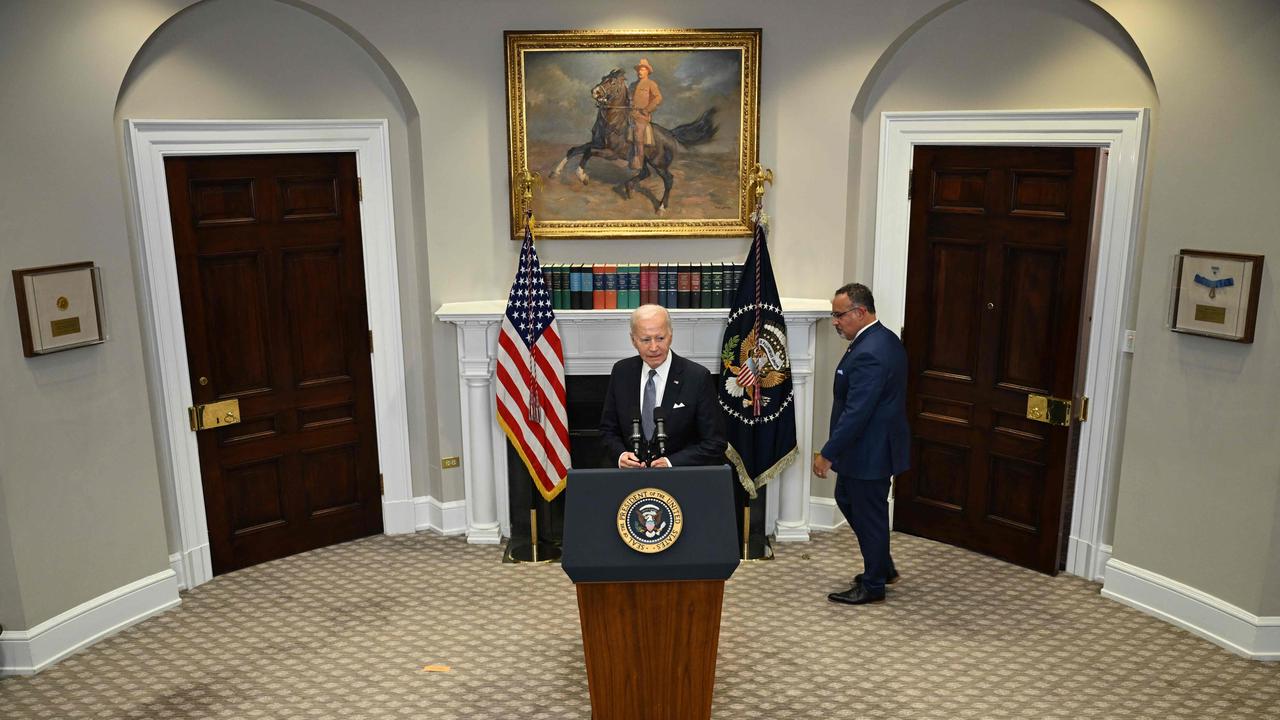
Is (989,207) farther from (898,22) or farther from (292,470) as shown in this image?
(292,470)

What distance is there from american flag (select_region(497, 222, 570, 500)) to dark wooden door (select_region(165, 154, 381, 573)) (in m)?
1.08

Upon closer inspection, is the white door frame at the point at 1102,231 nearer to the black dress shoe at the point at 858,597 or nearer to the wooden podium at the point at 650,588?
the black dress shoe at the point at 858,597

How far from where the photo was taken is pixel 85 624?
5766mm

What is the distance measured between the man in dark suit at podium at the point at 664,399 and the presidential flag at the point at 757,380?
3.63 ft

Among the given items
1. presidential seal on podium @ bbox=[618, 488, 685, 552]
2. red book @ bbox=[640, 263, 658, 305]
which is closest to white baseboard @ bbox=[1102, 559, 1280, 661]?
red book @ bbox=[640, 263, 658, 305]

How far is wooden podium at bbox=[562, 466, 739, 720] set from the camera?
13.6 ft

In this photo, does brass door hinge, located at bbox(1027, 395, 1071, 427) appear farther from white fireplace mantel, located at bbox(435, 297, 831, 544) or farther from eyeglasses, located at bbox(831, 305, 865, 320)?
eyeglasses, located at bbox(831, 305, 865, 320)

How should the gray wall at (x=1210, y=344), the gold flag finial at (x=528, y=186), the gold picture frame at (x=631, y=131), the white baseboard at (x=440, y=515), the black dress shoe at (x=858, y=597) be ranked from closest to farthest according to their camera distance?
the gray wall at (x=1210, y=344) < the black dress shoe at (x=858, y=597) < the gold picture frame at (x=631, y=131) < the gold flag finial at (x=528, y=186) < the white baseboard at (x=440, y=515)

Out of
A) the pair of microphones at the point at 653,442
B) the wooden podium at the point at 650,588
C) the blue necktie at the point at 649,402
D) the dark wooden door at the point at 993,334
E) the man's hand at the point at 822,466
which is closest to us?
the wooden podium at the point at 650,588

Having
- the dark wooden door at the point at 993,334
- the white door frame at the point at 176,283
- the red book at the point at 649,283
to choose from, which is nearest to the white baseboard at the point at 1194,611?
the dark wooden door at the point at 993,334

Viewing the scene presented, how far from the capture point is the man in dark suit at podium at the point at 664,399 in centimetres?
541

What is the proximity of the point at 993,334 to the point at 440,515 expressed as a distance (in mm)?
3893

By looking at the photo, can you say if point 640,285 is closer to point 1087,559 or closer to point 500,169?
point 500,169

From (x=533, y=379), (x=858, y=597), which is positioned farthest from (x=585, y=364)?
(x=858, y=597)
